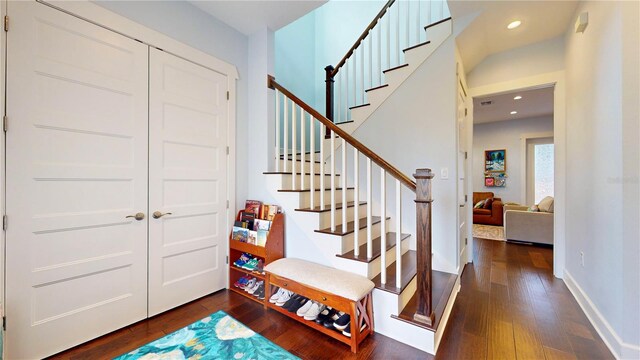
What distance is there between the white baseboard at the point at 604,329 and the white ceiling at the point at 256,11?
3284 mm

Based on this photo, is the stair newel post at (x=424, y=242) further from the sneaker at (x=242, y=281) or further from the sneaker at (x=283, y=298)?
the sneaker at (x=242, y=281)

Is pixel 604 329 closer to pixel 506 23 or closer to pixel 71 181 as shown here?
pixel 506 23

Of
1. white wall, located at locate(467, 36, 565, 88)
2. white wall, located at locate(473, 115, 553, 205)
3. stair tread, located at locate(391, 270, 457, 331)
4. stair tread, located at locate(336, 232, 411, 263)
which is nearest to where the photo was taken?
stair tread, located at locate(391, 270, 457, 331)

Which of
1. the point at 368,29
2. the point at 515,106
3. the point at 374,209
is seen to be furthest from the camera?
the point at 515,106

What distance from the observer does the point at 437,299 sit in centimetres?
197

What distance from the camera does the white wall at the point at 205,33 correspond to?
1.93 metres

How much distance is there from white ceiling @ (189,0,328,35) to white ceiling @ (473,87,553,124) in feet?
10.6

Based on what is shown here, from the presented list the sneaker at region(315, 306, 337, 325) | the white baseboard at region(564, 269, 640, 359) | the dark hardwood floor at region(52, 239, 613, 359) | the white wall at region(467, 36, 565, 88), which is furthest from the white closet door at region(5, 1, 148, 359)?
the white wall at region(467, 36, 565, 88)

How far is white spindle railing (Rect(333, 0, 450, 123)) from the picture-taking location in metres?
3.08

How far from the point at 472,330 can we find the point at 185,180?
8.51 feet

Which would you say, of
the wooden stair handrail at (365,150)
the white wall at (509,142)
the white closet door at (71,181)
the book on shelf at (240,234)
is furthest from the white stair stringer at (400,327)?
the white wall at (509,142)

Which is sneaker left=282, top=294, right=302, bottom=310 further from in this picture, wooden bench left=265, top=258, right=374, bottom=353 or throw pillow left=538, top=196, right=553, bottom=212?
throw pillow left=538, top=196, right=553, bottom=212

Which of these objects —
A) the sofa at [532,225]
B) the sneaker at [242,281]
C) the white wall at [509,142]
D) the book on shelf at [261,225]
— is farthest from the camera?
the white wall at [509,142]

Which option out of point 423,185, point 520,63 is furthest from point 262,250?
point 520,63
